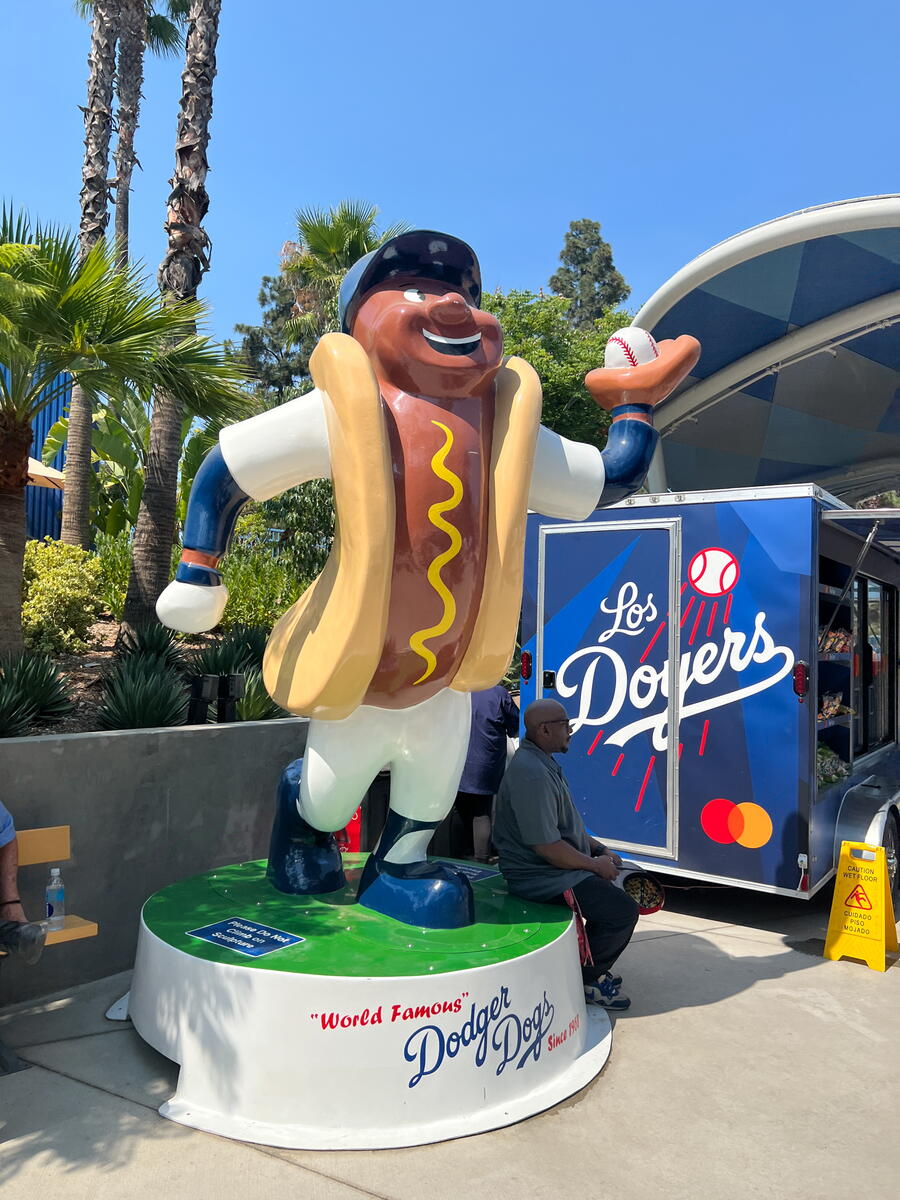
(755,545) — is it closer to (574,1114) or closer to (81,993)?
(574,1114)

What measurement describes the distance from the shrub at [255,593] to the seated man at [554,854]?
14.8 ft

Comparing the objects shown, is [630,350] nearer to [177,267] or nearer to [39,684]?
[39,684]

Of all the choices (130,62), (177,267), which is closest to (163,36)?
(130,62)

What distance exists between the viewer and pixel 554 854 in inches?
149

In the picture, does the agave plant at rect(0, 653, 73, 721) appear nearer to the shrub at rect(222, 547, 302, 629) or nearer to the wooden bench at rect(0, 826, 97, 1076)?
the wooden bench at rect(0, 826, 97, 1076)

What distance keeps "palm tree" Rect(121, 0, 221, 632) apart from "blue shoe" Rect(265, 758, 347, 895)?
3476 mm

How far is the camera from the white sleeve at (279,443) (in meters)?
3.36

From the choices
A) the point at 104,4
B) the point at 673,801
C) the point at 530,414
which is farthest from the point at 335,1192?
the point at 104,4

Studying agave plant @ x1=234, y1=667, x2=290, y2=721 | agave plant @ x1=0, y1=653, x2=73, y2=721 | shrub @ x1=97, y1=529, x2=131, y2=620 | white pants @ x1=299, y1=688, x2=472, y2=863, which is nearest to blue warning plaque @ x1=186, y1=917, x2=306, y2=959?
white pants @ x1=299, y1=688, x2=472, y2=863

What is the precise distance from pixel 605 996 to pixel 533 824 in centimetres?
89

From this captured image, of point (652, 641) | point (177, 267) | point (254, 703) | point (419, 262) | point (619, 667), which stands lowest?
point (254, 703)

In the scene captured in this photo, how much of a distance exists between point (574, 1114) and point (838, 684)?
14.3 ft

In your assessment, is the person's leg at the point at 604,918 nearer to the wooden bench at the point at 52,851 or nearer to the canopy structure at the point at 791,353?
the wooden bench at the point at 52,851

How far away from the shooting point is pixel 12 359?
16.4 feet
